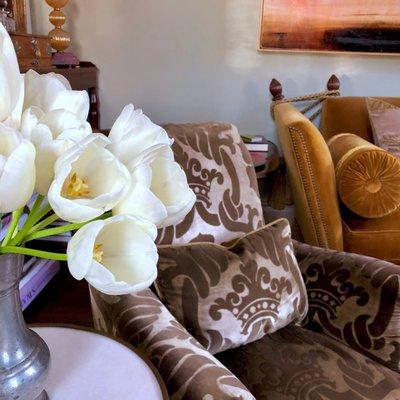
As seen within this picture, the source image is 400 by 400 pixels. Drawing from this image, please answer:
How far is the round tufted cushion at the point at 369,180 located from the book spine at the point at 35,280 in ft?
3.43

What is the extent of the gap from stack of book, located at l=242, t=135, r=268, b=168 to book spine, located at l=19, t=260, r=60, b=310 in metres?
0.98

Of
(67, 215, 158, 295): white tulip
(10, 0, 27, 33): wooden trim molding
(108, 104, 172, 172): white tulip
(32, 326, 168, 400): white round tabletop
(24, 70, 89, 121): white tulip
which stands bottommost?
(32, 326, 168, 400): white round tabletop

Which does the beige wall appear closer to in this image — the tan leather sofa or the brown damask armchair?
the tan leather sofa

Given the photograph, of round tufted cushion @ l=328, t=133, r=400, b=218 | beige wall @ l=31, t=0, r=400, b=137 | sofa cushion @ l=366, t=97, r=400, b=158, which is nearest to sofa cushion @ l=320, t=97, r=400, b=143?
sofa cushion @ l=366, t=97, r=400, b=158

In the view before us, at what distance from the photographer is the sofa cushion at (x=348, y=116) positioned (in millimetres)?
2109

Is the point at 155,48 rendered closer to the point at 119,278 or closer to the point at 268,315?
the point at 268,315

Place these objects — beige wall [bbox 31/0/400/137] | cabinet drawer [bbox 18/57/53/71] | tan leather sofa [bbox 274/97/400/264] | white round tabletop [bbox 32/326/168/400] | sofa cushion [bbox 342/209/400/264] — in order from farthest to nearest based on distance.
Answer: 1. beige wall [bbox 31/0/400/137]
2. sofa cushion [bbox 342/209/400/264]
3. tan leather sofa [bbox 274/97/400/264]
4. cabinet drawer [bbox 18/57/53/71]
5. white round tabletop [bbox 32/326/168/400]

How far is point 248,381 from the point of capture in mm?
929

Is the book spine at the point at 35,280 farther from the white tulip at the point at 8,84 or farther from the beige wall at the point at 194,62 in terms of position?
the beige wall at the point at 194,62

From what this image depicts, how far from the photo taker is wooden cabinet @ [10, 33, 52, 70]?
1334 mm

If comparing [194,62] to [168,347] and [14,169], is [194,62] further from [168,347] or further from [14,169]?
[14,169]

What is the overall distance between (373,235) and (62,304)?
3.70ft

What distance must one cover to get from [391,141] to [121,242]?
171cm

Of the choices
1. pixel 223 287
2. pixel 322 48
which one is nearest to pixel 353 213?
pixel 223 287
